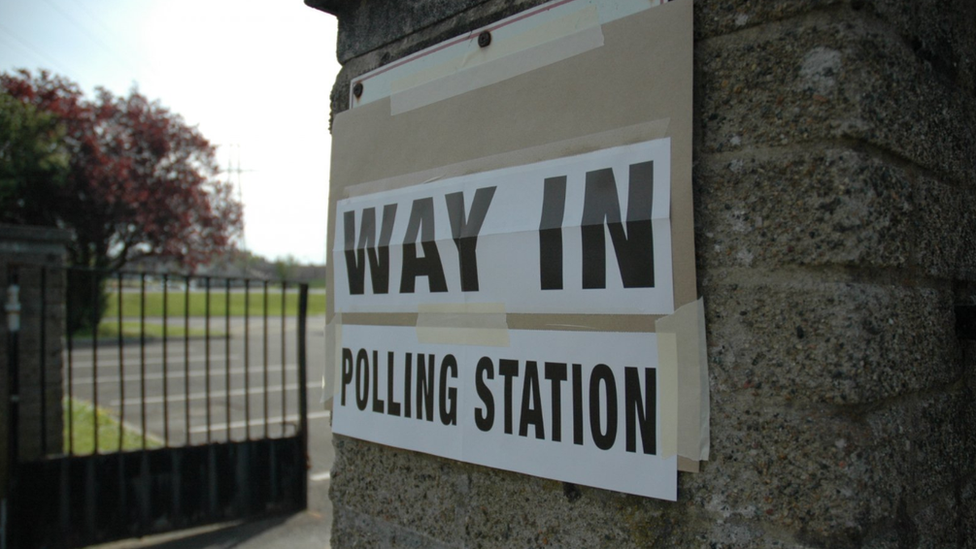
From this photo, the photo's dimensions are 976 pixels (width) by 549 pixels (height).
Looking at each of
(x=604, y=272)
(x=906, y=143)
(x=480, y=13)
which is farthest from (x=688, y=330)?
(x=480, y=13)

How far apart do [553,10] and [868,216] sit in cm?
78

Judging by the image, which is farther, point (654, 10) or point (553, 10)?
point (553, 10)

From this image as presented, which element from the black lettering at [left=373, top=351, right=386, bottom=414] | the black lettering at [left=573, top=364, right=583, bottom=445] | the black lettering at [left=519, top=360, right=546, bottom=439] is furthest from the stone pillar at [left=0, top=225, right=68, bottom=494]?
the black lettering at [left=573, top=364, right=583, bottom=445]

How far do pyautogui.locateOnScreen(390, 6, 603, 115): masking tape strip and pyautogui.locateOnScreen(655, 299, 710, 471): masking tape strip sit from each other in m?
0.60

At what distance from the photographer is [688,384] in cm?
121

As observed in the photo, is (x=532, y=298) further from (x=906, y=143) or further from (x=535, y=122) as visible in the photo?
(x=906, y=143)

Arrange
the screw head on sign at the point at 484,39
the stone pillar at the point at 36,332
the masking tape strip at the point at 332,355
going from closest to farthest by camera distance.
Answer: the screw head on sign at the point at 484,39
the masking tape strip at the point at 332,355
the stone pillar at the point at 36,332

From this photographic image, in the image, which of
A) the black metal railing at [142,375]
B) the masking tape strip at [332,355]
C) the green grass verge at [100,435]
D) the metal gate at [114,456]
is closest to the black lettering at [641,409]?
the masking tape strip at [332,355]

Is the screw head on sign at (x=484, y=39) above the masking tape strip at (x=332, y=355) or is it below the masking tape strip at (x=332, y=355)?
above

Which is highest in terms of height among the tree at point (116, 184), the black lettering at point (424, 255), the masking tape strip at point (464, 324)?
the tree at point (116, 184)

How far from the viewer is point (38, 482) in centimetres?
389

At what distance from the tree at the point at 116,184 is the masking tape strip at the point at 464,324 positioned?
51.6ft

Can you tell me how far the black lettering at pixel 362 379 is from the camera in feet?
6.08

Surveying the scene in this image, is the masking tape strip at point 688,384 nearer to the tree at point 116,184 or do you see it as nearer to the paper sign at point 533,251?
the paper sign at point 533,251
